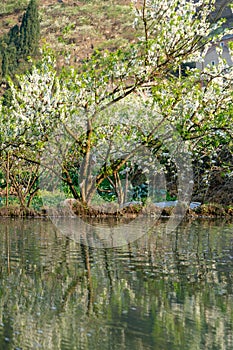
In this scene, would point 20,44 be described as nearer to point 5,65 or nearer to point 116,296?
point 5,65

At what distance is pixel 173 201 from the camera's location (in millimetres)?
20844

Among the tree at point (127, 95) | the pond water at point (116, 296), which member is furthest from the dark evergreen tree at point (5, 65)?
the pond water at point (116, 296)

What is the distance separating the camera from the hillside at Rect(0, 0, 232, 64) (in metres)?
62.2

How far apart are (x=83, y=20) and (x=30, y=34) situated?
18.0m

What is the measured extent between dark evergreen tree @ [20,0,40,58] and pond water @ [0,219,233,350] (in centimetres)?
4153

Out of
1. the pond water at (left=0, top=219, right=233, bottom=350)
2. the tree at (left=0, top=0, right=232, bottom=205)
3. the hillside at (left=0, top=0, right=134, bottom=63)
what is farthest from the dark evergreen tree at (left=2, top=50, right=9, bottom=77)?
the pond water at (left=0, top=219, right=233, bottom=350)

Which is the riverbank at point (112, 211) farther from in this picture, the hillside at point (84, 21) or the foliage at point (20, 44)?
the hillside at point (84, 21)

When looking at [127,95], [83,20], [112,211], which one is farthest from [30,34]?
[127,95]

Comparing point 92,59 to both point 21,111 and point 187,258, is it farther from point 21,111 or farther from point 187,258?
point 187,258

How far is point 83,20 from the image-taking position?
68.9 metres

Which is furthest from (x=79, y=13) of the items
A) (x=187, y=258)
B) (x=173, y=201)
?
(x=187, y=258)

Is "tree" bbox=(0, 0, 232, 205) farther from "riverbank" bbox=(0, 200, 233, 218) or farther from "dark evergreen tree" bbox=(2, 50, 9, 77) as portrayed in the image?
"dark evergreen tree" bbox=(2, 50, 9, 77)

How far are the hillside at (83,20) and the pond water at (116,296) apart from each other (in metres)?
50.9

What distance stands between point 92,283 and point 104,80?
25.0 ft
